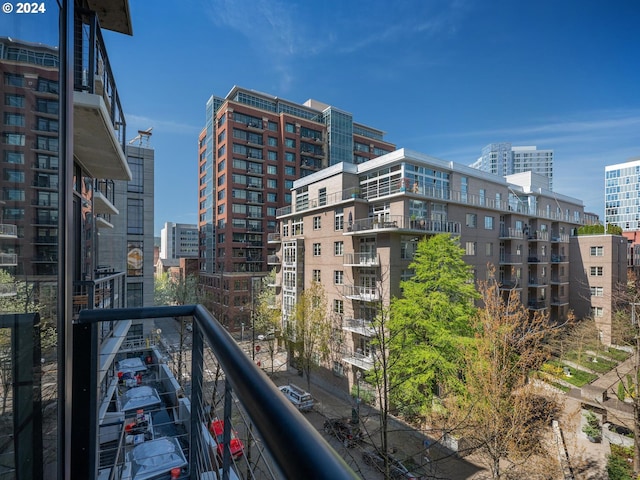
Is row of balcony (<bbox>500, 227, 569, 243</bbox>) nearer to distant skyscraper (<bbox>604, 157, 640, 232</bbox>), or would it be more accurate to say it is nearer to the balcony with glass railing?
the balcony with glass railing

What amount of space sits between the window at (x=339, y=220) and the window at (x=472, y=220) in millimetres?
7921

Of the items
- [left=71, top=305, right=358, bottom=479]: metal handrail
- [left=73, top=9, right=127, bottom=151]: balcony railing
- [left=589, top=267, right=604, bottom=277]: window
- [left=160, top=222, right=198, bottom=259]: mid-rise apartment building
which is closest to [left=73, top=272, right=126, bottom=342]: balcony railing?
[left=71, top=305, right=358, bottom=479]: metal handrail

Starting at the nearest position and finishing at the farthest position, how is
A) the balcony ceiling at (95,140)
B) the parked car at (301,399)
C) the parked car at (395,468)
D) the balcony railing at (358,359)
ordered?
the balcony ceiling at (95,140), the parked car at (395,468), the parked car at (301,399), the balcony railing at (358,359)

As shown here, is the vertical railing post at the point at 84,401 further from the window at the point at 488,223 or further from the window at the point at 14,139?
the window at the point at 488,223

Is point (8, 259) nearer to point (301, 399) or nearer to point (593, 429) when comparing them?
point (301, 399)

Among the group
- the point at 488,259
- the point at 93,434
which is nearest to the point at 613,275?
the point at 488,259

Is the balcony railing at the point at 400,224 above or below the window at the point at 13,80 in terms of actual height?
above

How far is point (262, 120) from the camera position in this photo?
3662 centimetres

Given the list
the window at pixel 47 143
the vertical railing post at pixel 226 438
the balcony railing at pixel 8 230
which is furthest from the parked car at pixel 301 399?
the balcony railing at pixel 8 230

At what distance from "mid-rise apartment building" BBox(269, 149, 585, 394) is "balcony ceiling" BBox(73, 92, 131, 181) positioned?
40.2 ft

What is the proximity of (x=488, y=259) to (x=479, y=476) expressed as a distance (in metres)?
14.1

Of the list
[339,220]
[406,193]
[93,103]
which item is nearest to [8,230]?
[93,103]

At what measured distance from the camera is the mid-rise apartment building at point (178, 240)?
3578 inches

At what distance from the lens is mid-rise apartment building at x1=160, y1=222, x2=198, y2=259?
9088cm
